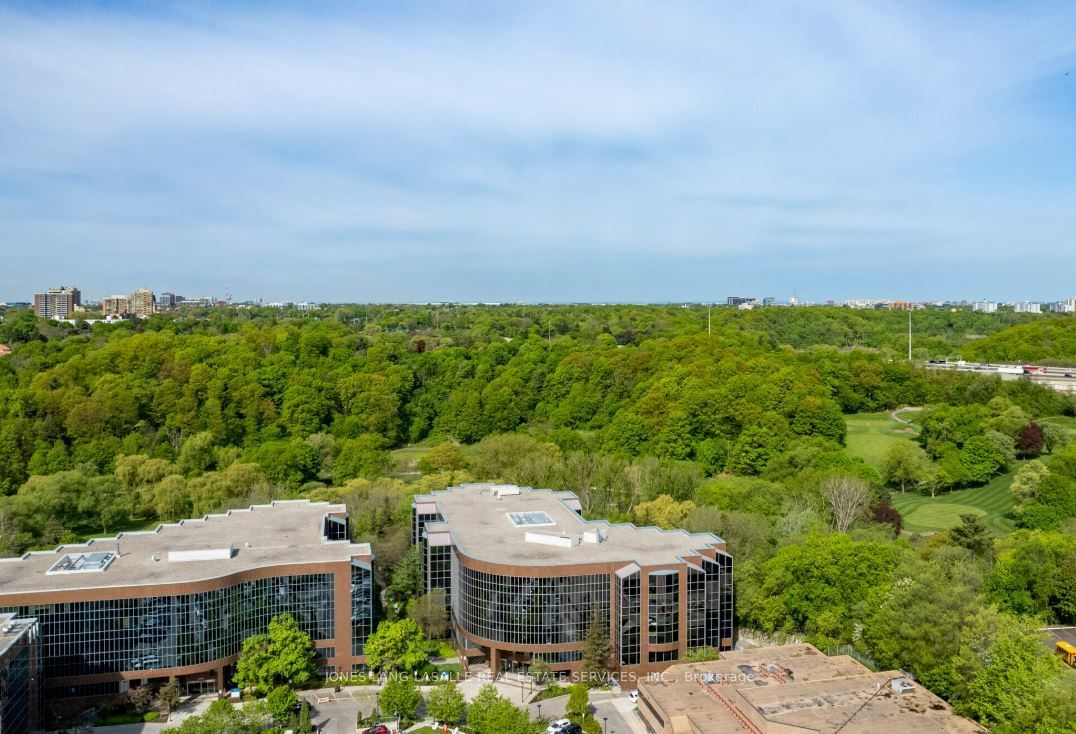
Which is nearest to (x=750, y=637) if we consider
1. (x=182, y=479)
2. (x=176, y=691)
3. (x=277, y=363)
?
(x=176, y=691)

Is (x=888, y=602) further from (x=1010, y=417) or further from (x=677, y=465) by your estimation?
(x=1010, y=417)

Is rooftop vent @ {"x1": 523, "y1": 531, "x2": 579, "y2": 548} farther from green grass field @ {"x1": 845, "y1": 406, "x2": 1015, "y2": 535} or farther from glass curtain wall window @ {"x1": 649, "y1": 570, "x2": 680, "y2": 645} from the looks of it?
green grass field @ {"x1": 845, "y1": 406, "x2": 1015, "y2": 535}

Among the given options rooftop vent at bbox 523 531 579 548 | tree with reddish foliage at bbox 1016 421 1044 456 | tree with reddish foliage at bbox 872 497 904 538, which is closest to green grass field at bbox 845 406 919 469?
tree with reddish foliage at bbox 1016 421 1044 456

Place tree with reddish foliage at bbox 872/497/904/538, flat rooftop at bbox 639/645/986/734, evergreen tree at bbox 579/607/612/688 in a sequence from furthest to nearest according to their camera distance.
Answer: tree with reddish foliage at bbox 872/497/904/538
evergreen tree at bbox 579/607/612/688
flat rooftop at bbox 639/645/986/734

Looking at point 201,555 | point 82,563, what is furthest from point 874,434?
point 82,563

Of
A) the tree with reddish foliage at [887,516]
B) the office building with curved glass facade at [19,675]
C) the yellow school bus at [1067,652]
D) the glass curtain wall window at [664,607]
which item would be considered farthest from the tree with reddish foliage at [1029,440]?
the office building with curved glass facade at [19,675]

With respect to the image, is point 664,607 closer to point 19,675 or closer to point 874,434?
point 19,675
